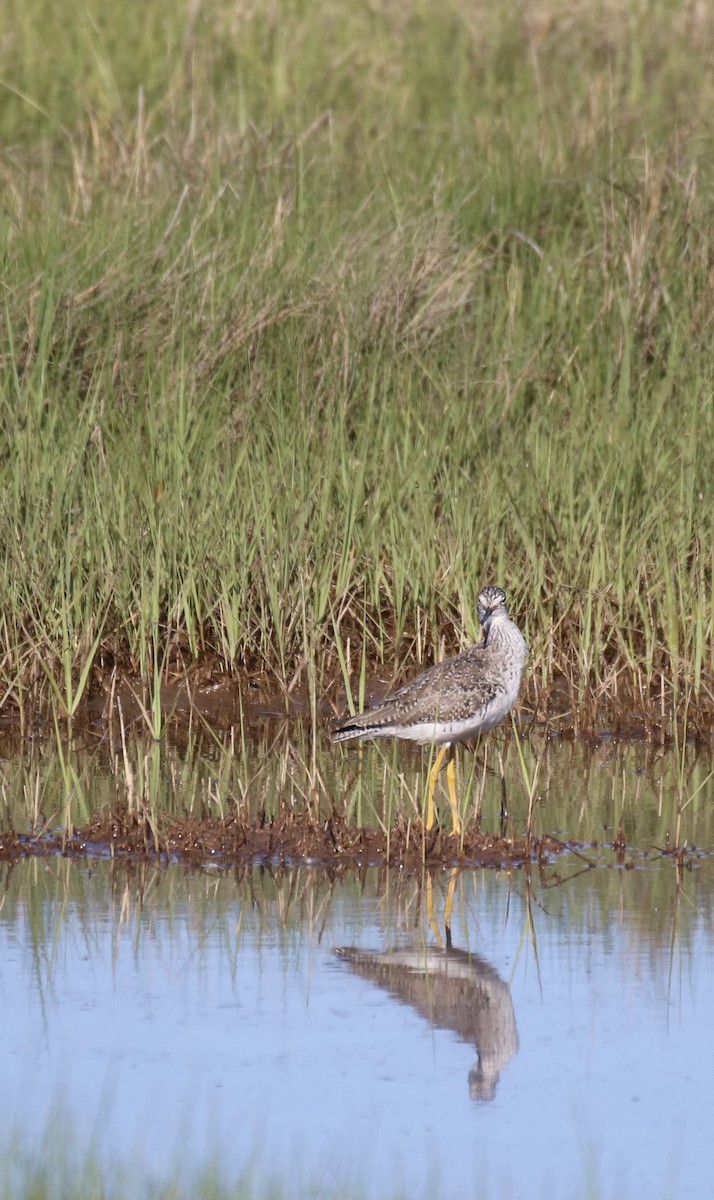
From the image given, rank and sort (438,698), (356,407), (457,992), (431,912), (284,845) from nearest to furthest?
1. (457,992)
2. (431,912)
3. (284,845)
4. (438,698)
5. (356,407)

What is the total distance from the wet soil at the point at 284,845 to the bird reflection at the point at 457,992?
2.52ft

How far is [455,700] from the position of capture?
7328mm

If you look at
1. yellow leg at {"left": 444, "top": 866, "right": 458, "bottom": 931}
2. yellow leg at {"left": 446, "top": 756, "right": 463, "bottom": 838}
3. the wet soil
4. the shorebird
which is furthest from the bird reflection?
the shorebird

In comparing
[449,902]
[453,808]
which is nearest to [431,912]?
[449,902]

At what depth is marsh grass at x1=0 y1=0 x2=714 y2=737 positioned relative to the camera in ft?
29.3

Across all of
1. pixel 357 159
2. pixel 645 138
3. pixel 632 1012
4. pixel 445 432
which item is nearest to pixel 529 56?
pixel 357 159

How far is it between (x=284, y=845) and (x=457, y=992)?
140 cm

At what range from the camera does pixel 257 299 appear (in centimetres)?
1012

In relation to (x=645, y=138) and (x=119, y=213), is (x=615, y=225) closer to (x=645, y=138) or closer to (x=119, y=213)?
(x=645, y=138)

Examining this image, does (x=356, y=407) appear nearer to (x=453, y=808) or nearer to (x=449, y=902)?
(x=453, y=808)

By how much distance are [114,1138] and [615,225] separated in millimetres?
7790

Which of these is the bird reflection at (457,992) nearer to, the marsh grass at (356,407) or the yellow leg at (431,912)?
the yellow leg at (431,912)

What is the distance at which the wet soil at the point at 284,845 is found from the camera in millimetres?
6680

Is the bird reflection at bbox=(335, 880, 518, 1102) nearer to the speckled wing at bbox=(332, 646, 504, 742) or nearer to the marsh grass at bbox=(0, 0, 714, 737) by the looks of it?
the speckled wing at bbox=(332, 646, 504, 742)
